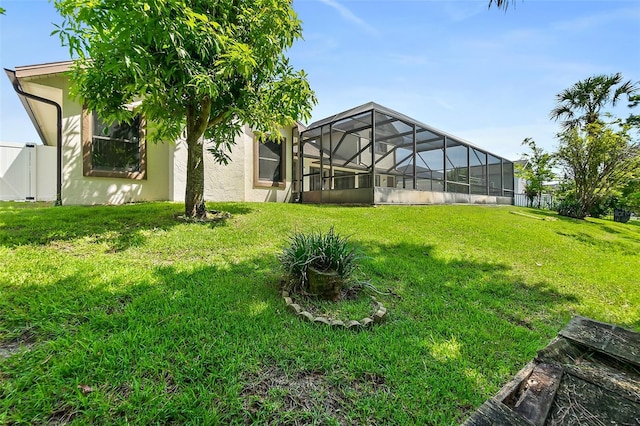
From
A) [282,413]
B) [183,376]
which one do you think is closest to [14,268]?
[183,376]

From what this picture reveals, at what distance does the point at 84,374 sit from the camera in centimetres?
158

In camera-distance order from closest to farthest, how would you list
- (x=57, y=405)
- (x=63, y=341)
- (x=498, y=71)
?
(x=57, y=405) → (x=63, y=341) → (x=498, y=71)

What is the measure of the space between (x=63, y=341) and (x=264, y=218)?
4.54 m

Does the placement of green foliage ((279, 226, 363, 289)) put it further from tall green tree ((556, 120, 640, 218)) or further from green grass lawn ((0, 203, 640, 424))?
tall green tree ((556, 120, 640, 218))

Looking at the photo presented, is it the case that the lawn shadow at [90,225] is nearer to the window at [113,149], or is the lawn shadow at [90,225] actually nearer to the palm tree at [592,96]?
the window at [113,149]

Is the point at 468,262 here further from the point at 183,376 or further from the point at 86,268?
the point at 86,268

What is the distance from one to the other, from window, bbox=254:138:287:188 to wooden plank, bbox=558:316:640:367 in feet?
31.6

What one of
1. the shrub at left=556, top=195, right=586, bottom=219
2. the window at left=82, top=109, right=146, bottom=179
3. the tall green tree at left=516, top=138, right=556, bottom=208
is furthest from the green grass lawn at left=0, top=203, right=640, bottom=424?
the tall green tree at left=516, top=138, right=556, bottom=208

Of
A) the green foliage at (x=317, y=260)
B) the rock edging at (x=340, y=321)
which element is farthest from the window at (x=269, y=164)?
the rock edging at (x=340, y=321)

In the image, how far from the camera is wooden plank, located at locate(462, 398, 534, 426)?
43.1 inches

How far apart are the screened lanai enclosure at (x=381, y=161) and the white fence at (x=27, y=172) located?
9.66m

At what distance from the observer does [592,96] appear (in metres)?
15.4

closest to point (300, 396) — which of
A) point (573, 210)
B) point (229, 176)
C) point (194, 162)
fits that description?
point (194, 162)

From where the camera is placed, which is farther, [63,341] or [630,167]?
[630,167]
